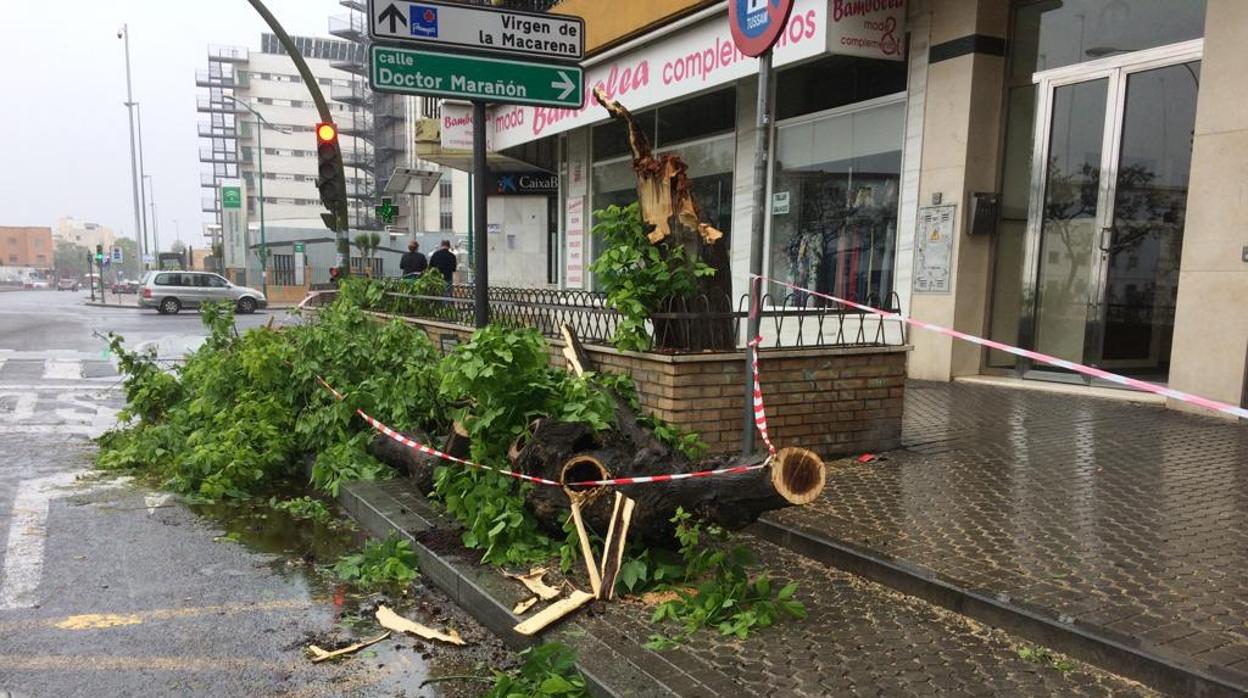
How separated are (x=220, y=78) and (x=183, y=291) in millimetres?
87485

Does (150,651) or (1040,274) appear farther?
(1040,274)

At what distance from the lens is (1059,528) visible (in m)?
4.31

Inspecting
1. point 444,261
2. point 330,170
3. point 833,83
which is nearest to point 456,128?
point 444,261

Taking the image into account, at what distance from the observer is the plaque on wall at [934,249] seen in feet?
30.5

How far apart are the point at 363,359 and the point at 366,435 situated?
3.13 feet

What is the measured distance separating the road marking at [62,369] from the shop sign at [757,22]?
12100 mm

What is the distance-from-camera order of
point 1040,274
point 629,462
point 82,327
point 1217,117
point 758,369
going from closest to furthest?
point 629,462, point 758,369, point 1217,117, point 1040,274, point 82,327

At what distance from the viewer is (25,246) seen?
13938 centimetres

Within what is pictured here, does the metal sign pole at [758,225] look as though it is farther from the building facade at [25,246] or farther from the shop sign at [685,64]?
the building facade at [25,246]

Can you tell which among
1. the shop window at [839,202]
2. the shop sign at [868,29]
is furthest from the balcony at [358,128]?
the shop sign at [868,29]

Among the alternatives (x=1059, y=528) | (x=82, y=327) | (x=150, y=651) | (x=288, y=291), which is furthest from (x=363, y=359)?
(x=288, y=291)

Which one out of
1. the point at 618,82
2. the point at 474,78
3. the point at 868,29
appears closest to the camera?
the point at 474,78

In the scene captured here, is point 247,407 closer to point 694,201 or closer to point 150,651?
point 150,651

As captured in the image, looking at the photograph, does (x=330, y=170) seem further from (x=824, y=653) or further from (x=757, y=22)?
(x=824, y=653)
